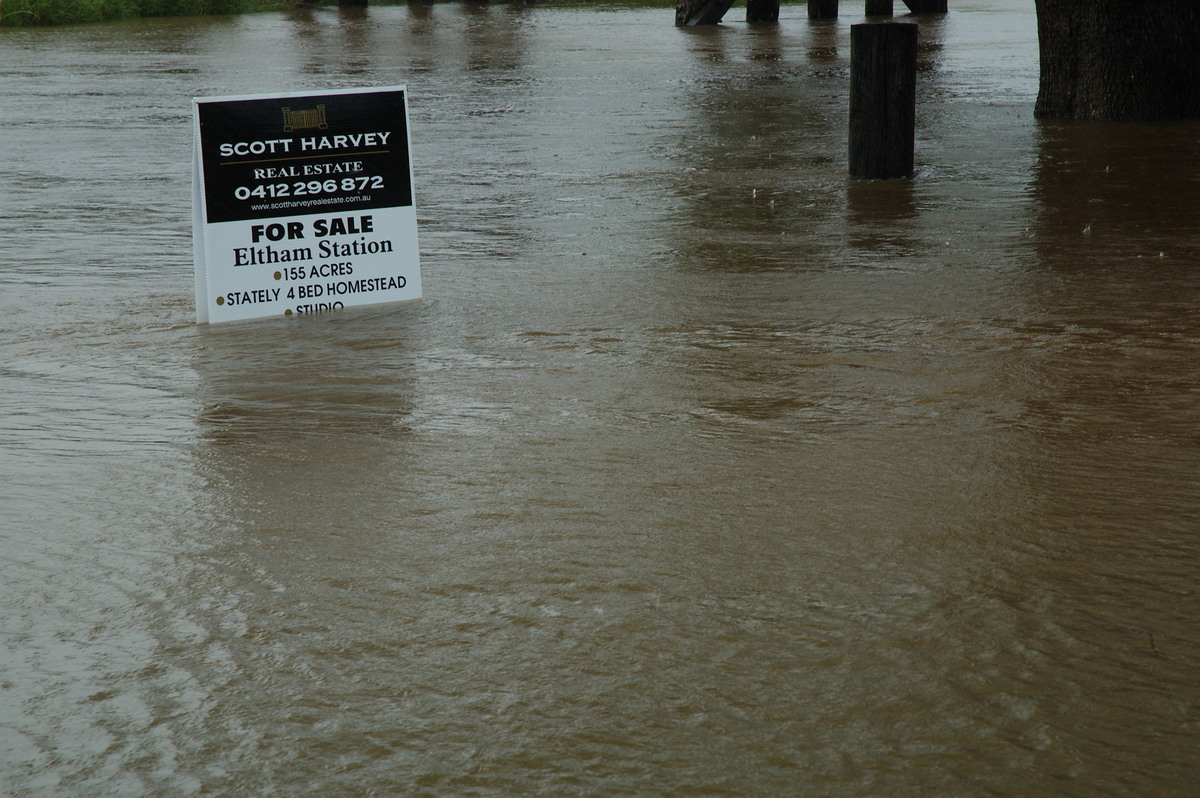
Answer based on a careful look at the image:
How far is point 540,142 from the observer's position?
9273 mm

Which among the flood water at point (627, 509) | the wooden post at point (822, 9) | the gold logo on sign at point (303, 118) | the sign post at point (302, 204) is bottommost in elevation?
the flood water at point (627, 509)

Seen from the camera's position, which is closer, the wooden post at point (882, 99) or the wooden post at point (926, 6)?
the wooden post at point (882, 99)

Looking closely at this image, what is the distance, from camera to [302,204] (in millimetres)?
4750

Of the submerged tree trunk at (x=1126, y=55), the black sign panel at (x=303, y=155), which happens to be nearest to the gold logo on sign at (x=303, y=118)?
→ the black sign panel at (x=303, y=155)

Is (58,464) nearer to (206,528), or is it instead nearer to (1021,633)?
(206,528)

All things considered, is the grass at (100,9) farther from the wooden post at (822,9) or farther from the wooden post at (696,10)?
the wooden post at (822,9)

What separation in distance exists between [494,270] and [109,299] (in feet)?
5.49

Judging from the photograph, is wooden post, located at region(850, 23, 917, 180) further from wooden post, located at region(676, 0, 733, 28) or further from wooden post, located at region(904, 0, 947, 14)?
wooden post, located at region(904, 0, 947, 14)

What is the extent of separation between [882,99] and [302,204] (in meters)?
3.87

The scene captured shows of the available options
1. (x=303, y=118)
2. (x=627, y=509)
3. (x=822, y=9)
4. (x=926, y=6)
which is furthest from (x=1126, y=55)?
(x=926, y=6)

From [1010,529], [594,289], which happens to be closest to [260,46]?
[594,289]

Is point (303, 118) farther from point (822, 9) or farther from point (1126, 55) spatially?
point (822, 9)

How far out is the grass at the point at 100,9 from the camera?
23.5 meters

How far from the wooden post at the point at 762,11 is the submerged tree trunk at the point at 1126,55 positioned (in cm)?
1268
